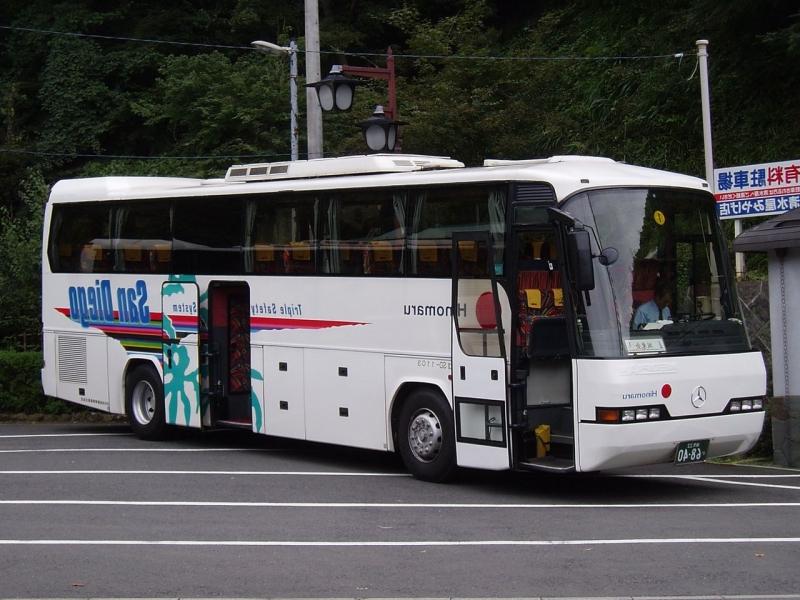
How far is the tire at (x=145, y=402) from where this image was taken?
18312mm

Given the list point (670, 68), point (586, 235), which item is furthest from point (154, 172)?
point (586, 235)

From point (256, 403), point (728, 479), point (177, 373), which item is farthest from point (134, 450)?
point (728, 479)

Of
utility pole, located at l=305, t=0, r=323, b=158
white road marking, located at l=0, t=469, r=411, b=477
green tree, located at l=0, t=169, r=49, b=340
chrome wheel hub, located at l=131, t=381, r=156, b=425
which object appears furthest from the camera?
green tree, located at l=0, t=169, r=49, b=340

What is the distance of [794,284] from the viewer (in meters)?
15.4

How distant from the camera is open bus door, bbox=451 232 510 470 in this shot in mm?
13023

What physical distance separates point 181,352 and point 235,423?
4.57 feet

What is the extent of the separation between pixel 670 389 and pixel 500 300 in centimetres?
192

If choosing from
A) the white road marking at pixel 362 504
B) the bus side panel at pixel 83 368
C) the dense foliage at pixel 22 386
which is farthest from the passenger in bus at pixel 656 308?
the dense foliage at pixel 22 386

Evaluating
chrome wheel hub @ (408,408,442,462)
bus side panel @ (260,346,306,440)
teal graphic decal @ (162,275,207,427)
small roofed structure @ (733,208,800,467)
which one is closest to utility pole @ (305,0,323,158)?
teal graphic decal @ (162,275,207,427)

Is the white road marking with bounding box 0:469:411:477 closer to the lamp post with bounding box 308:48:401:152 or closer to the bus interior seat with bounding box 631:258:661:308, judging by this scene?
the bus interior seat with bounding box 631:258:661:308

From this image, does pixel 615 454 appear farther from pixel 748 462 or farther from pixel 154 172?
pixel 154 172

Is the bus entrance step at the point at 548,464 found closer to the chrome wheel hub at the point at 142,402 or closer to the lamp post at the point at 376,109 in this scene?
the chrome wheel hub at the point at 142,402

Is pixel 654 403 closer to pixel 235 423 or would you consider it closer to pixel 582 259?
pixel 582 259

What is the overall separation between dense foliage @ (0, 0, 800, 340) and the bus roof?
743 cm
